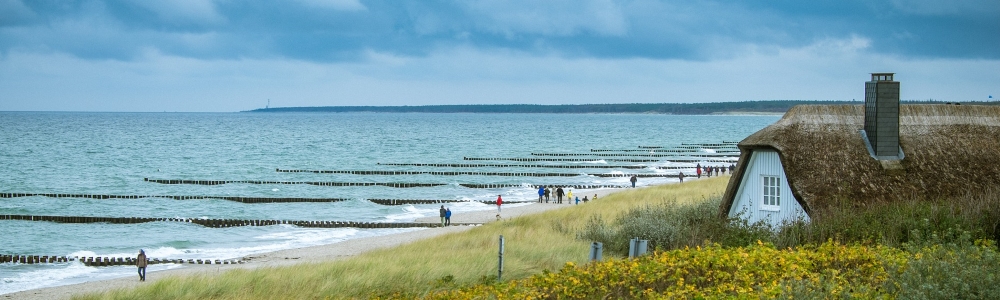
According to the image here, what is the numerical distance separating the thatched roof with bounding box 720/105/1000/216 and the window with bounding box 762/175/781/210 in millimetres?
567

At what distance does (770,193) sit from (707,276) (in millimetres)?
11207

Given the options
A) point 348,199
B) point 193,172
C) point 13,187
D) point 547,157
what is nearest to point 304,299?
point 348,199

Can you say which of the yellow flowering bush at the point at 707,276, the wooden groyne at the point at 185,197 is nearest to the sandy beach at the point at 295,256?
the wooden groyne at the point at 185,197

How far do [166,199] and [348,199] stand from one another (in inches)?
448

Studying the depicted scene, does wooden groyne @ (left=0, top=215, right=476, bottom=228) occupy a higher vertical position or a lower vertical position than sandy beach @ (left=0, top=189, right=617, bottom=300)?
lower

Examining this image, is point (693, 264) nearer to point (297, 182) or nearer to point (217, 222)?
point (217, 222)

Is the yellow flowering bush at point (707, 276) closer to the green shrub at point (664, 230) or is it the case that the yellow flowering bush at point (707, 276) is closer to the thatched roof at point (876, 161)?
the green shrub at point (664, 230)

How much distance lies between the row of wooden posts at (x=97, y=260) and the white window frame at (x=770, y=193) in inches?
725

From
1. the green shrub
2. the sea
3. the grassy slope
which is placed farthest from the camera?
the sea

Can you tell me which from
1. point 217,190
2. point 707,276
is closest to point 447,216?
point 217,190

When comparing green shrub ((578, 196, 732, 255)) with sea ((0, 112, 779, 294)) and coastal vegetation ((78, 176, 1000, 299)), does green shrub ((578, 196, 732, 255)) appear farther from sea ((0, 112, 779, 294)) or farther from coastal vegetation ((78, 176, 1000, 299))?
sea ((0, 112, 779, 294))

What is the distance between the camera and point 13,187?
63406mm

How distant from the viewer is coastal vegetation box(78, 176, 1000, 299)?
9961mm

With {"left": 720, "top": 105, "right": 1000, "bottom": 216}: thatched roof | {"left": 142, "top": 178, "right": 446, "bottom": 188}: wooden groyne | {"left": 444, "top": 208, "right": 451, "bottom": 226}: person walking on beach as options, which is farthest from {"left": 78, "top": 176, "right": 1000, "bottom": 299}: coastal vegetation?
{"left": 142, "top": 178, "right": 446, "bottom": 188}: wooden groyne
